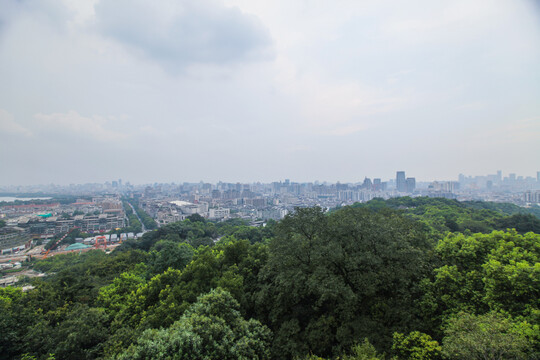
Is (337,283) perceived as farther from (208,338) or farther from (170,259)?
(170,259)

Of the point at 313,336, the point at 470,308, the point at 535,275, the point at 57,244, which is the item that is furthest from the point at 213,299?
the point at 57,244

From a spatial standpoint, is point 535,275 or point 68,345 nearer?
point 535,275

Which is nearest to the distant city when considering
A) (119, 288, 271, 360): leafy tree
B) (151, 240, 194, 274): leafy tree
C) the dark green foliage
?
the dark green foliage

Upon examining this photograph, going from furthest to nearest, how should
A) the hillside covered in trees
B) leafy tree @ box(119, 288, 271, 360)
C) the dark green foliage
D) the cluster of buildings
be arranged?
1. the cluster of buildings
2. the dark green foliage
3. the hillside covered in trees
4. leafy tree @ box(119, 288, 271, 360)

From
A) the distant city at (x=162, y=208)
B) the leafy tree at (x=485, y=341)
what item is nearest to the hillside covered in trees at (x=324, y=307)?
the leafy tree at (x=485, y=341)

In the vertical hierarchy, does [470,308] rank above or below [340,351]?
above

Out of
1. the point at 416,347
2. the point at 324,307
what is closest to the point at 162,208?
the point at 324,307

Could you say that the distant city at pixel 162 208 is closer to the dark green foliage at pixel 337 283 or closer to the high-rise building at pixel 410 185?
the high-rise building at pixel 410 185

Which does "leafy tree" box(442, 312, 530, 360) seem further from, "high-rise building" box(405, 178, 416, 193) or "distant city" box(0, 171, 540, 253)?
"high-rise building" box(405, 178, 416, 193)

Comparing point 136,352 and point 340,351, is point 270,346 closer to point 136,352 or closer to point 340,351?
point 340,351
